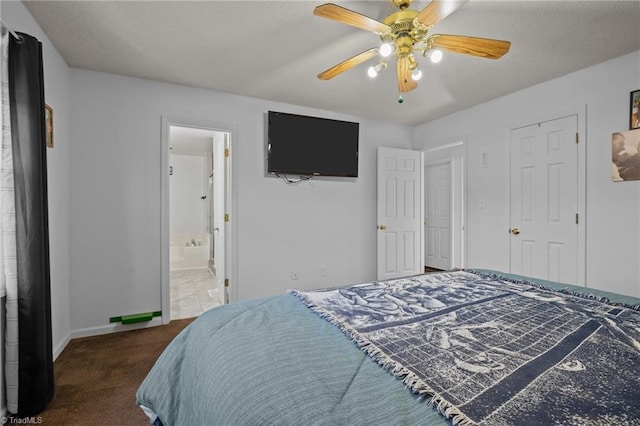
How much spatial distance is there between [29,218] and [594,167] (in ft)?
13.7

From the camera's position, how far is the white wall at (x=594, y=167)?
2453 mm

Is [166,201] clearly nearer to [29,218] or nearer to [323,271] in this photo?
[29,218]

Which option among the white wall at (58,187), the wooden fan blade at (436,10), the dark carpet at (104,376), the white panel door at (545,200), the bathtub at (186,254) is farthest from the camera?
the bathtub at (186,254)

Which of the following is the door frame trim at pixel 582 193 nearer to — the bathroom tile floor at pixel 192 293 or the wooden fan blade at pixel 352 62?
the wooden fan blade at pixel 352 62

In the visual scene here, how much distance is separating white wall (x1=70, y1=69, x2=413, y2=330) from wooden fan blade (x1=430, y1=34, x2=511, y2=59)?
2.23 meters

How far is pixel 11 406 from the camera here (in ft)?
5.34

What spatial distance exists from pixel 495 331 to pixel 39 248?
2318 mm

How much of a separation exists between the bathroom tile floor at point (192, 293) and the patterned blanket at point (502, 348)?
8.08 ft

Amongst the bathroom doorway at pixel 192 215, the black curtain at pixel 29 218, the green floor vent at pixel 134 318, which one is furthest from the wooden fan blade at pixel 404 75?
the green floor vent at pixel 134 318

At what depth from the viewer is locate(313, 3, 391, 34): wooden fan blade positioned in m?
1.43

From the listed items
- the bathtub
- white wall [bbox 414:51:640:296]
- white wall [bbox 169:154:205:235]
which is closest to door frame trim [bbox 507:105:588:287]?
white wall [bbox 414:51:640:296]

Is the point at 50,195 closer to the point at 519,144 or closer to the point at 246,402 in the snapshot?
the point at 246,402

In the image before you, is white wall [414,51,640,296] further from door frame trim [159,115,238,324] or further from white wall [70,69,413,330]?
door frame trim [159,115,238,324]

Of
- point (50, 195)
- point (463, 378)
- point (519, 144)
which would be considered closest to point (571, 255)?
point (519, 144)
